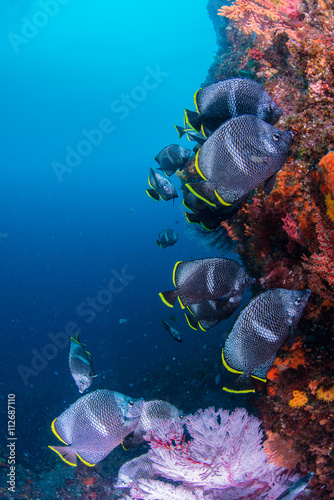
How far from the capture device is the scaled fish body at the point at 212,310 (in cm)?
242

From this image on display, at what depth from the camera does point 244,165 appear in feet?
6.20

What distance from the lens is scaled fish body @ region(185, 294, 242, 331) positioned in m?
2.42

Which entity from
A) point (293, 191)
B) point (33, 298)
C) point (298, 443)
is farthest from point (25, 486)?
point (33, 298)

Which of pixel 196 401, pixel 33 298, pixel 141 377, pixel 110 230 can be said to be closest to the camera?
pixel 196 401

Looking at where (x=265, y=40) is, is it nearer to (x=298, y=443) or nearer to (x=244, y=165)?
(x=244, y=165)

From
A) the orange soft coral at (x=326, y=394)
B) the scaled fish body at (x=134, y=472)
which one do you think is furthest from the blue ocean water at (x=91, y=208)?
the orange soft coral at (x=326, y=394)

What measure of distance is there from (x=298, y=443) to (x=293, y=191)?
8.34ft

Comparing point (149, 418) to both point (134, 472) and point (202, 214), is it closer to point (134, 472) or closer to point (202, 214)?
point (134, 472)

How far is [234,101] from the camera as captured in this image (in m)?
2.18
